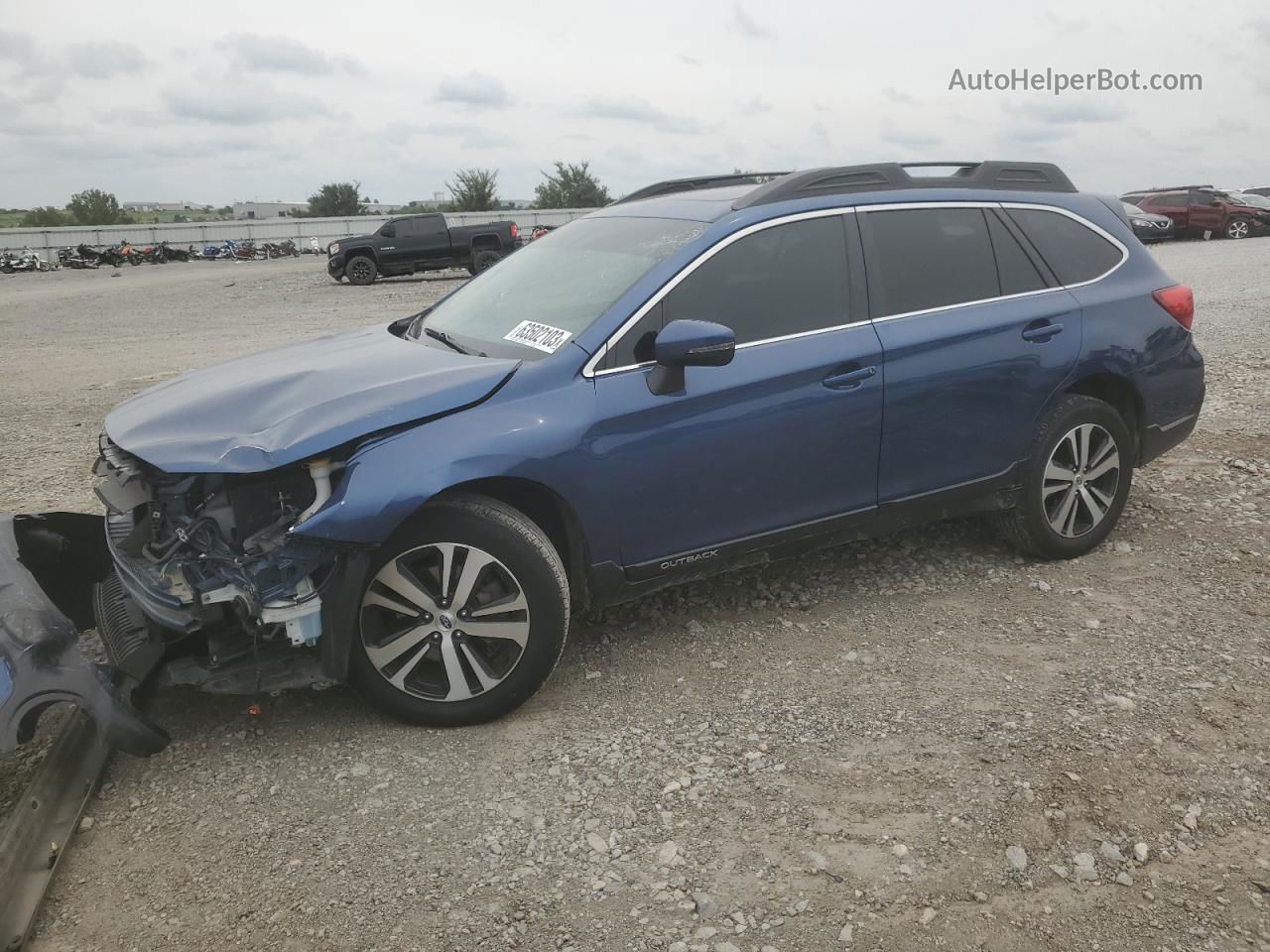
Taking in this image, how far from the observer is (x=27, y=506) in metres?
6.19

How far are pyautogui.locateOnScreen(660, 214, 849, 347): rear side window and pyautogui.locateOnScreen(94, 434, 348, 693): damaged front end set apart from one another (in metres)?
1.36

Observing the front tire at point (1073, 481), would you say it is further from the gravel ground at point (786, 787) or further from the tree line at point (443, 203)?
the tree line at point (443, 203)

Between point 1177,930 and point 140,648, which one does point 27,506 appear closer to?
point 140,648

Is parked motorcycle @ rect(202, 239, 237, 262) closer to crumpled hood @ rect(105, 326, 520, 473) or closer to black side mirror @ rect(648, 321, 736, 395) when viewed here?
crumpled hood @ rect(105, 326, 520, 473)

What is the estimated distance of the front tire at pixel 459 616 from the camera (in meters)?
3.40

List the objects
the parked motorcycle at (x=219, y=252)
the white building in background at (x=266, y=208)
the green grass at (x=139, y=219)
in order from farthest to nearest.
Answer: the white building in background at (x=266, y=208) < the green grass at (x=139, y=219) < the parked motorcycle at (x=219, y=252)

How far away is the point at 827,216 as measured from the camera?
428 centimetres

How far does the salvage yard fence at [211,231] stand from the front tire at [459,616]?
43012mm

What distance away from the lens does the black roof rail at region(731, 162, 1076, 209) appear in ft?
14.1

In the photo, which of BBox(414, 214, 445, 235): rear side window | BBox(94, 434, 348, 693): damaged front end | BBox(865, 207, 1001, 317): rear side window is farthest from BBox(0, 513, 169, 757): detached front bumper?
BBox(414, 214, 445, 235): rear side window

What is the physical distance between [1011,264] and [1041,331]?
0.34 meters

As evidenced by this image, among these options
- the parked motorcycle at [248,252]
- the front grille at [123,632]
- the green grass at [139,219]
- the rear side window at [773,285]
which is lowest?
the front grille at [123,632]

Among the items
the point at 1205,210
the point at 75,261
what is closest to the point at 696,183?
the point at 1205,210

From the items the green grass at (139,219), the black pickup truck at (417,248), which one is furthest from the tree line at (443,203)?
the black pickup truck at (417,248)
